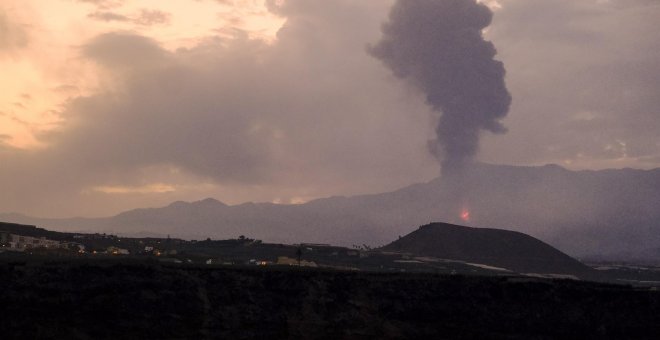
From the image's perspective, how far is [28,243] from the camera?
14512cm

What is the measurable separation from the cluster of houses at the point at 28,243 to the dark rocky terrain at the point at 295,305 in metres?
60.9

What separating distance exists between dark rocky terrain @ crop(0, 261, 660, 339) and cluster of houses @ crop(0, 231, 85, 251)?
6090 cm

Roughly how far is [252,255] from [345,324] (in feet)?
317

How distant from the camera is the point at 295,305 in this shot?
8331cm

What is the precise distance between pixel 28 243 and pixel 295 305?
8455cm

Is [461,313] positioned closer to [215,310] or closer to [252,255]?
[215,310]

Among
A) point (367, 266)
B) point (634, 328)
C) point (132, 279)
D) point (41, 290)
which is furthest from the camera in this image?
point (367, 266)

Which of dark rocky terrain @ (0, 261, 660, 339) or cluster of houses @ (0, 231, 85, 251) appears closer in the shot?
dark rocky terrain @ (0, 261, 660, 339)

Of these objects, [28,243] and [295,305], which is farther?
[28,243]

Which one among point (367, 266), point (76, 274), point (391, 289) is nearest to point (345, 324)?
point (391, 289)

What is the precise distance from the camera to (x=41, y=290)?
3044 inches

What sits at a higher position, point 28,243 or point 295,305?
point 28,243

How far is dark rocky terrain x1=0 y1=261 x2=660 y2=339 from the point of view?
7462 centimetres

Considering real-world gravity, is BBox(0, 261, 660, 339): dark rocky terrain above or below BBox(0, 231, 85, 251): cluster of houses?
below
